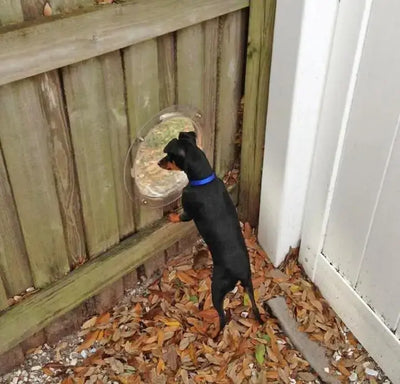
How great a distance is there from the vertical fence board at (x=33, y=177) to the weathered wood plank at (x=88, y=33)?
115mm

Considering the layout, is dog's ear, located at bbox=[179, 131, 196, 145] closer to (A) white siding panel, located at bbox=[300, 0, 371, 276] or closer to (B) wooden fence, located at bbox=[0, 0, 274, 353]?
(B) wooden fence, located at bbox=[0, 0, 274, 353]

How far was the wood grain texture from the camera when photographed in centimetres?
204

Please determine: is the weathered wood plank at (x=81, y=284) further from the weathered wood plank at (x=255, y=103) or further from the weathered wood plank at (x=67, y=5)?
the weathered wood plank at (x=67, y=5)

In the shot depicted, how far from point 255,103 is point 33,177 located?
4.00ft

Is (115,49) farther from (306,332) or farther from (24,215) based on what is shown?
(306,332)

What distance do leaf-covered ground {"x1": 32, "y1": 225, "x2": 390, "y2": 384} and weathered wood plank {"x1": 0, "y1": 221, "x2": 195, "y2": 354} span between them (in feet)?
0.83

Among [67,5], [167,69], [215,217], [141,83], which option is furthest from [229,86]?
[67,5]

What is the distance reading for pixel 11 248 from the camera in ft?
7.46

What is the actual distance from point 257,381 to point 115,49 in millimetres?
1647

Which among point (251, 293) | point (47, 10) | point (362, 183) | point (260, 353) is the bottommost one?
point (260, 353)

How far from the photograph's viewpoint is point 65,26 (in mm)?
1884

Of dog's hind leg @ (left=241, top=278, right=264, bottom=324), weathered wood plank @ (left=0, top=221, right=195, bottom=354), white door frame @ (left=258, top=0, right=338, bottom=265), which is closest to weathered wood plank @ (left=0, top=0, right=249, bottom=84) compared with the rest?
white door frame @ (left=258, top=0, right=338, bottom=265)

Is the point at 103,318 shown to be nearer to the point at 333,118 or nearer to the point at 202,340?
the point at 202,340

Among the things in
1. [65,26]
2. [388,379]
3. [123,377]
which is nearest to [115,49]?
[65,26]
